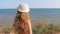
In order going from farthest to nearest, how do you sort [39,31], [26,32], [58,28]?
[58,28], [39,31], [26,32]

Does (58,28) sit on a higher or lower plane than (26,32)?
lower

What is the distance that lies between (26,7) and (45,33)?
305cm

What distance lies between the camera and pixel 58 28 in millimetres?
4547

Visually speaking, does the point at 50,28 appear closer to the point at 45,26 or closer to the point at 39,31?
the point at 45,26

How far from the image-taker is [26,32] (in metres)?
1.06

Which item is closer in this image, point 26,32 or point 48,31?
point 26,32

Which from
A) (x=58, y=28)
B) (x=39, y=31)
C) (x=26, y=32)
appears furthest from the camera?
(x=58, y=28)

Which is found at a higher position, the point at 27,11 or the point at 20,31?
the point at 27,11

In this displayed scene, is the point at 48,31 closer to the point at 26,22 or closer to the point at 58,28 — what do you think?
the point at 58,28

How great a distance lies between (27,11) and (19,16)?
0.06 m

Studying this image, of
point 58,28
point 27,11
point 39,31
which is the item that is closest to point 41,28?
point 39,31

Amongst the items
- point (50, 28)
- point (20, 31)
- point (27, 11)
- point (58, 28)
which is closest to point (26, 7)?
point (27, 11)

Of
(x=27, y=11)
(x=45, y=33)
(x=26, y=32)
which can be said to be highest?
(x=27, y=11)

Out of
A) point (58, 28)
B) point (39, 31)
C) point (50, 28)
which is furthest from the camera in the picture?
point (58, 28)
